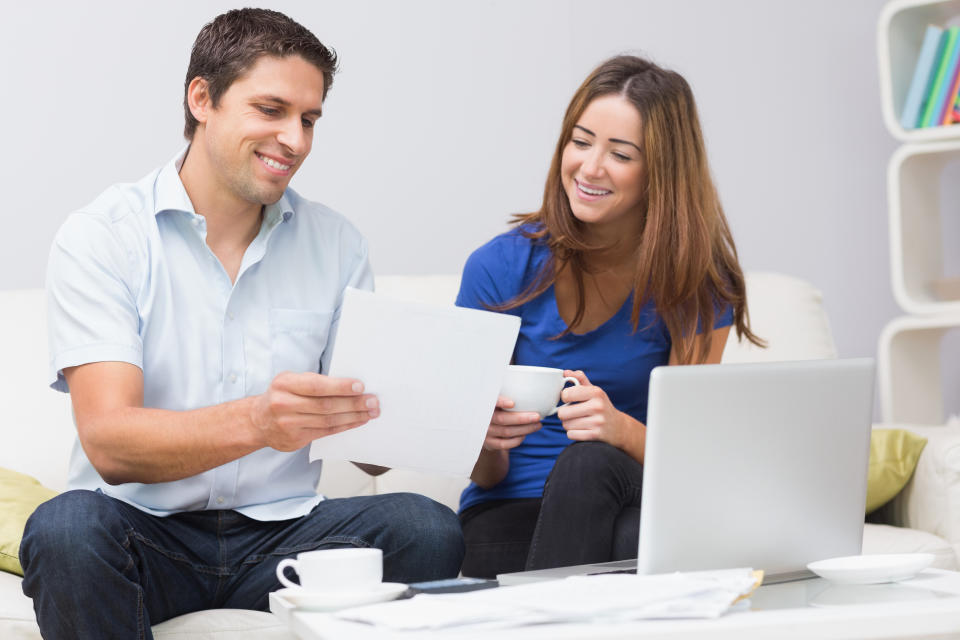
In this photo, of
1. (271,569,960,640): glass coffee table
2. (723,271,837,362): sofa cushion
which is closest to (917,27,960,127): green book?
(723,271,837,362): sofa cushion

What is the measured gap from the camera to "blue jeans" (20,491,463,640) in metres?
1.25

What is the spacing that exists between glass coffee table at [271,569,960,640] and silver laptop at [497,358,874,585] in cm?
7

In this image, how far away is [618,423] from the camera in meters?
1.48

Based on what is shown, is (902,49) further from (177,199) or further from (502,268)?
A: (177,199)

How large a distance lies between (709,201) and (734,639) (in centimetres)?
102

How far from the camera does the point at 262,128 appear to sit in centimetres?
153

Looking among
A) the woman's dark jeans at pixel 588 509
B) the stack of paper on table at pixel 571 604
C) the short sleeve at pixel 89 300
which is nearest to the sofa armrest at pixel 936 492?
the woman's dark jeans at pixel 588 509

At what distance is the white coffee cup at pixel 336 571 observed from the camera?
0.99 meters

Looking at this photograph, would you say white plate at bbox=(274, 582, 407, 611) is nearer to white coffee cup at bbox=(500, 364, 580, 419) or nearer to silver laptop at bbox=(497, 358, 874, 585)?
silver laptop at bbox=(497, 358, 874, 585)

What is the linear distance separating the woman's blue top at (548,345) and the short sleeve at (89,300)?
576 millimetres

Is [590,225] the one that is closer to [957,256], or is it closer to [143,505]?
[143,505]

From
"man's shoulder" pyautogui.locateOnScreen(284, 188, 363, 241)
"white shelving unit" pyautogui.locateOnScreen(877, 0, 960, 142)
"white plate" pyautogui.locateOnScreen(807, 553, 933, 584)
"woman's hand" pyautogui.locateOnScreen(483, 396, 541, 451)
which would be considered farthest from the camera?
"white shelving unit" pyautogui.locateOnScreen(877, 0, 960, 142)

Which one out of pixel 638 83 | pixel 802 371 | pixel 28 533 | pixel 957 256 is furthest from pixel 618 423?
pixel 957 256

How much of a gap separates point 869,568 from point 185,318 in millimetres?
959
